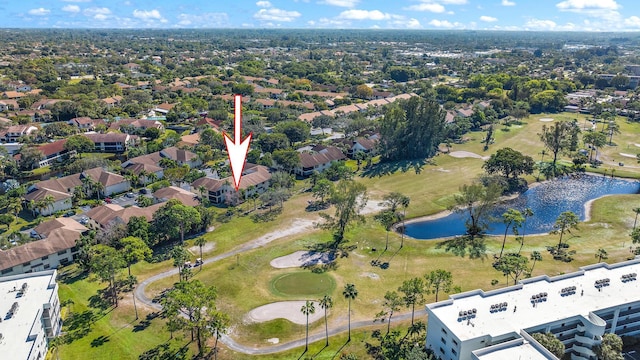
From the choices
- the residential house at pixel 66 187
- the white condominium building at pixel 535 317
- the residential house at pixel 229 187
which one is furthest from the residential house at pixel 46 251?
the white condominium building at pixel 535 317

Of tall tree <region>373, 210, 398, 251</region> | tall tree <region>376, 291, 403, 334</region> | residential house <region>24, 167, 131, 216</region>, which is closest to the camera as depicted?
tall tree <region>376, 291, 403, 334</region>

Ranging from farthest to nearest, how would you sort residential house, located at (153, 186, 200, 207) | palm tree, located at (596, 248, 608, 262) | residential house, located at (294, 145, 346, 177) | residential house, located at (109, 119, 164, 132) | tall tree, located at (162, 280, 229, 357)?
residential house, located at (109, 119, 164, 132) → residential house, located at (294, 145, 346, 177) → residential house, located at (153, 186, 200, 207) → palm tree, located at (596, 248, 608, 262) → tall tree, located at (162, 280, 229, 357)

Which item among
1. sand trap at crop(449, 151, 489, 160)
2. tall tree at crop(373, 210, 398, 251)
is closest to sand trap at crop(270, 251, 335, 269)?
tall tree at crop(373, 210, 398, 251)

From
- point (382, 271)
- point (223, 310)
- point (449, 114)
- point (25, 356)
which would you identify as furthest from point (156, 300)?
point (449, 114)

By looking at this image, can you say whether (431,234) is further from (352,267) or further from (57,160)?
(57,160)

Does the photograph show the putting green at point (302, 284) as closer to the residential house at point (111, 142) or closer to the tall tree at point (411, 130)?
the tall tree at point (411, 130)

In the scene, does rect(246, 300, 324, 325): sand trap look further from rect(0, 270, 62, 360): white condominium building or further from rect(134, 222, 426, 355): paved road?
rect(0, 270, 62, 360): white condominium building
